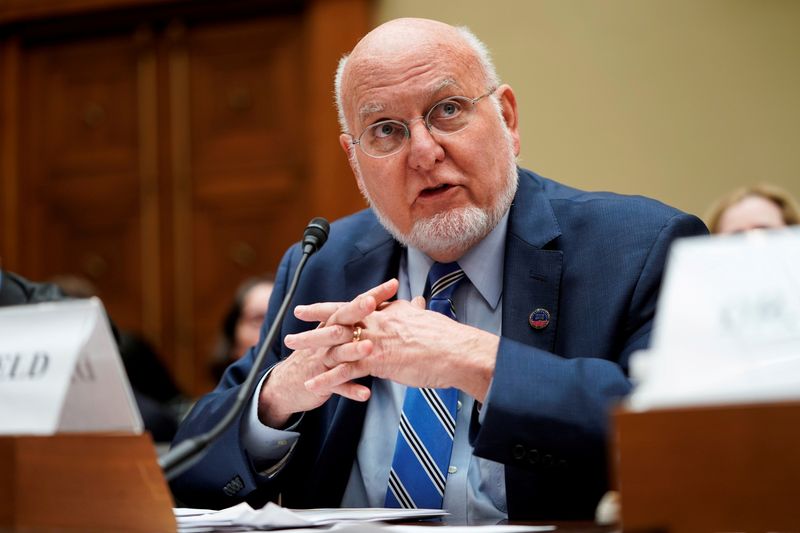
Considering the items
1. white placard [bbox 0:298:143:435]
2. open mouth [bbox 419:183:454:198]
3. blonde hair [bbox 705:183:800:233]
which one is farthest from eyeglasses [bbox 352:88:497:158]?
blonde hair [bbox 705:183:800:233]

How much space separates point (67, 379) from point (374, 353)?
1.91 feet

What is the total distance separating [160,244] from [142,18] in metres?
1.26

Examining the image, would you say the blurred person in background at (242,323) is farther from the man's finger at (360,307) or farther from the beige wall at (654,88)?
the man's finger at (360,307)

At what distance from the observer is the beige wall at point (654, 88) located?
4.78m

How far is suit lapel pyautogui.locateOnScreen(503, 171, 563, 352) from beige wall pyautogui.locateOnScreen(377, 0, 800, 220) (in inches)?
108

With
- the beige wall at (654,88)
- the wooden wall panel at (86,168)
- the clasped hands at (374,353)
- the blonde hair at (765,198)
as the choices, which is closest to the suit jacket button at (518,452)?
the clasped hands at (374,353)

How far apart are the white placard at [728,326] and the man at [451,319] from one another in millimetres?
535

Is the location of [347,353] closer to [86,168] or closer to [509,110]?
[509,110]

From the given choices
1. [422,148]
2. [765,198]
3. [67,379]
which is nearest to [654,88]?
[765,198]

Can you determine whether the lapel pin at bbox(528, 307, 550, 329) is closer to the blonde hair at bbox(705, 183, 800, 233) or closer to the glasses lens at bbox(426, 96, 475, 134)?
the glasses lens at bbox(426, 96, 475, 134)

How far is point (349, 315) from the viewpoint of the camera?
1.93 metres

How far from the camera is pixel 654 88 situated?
4918 mm

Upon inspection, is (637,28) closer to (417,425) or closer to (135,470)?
(417,425)

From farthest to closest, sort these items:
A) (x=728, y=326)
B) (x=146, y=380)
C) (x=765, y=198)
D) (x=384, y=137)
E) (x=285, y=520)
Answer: (x=146, y=380), (x=765, y=198), (x=384, y=137), (x=285, y=520), (x=728, y=326)
